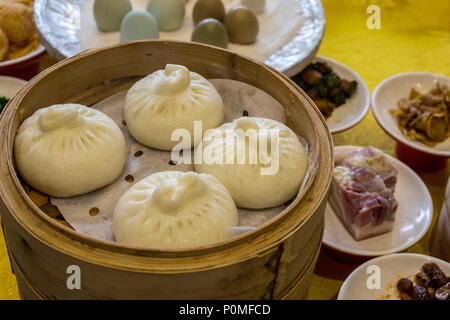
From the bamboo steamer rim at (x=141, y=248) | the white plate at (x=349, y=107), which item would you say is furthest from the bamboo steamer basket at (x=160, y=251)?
the white plate at (x=349, y=107)

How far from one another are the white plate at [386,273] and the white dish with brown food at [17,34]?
186 cm

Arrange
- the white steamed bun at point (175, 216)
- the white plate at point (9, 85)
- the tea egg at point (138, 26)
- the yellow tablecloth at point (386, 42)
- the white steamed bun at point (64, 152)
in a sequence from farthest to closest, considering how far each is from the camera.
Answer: the yellow tablecloth at point (386, 42), the white plate at point (9, 85), the tea egg at point (138, 26), the white steamed bun at point (64, 152), the white steamed bun at point (175, 216)

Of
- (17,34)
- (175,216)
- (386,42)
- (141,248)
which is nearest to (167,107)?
(175,216)

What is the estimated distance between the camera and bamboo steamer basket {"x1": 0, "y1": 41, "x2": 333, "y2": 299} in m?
1.01

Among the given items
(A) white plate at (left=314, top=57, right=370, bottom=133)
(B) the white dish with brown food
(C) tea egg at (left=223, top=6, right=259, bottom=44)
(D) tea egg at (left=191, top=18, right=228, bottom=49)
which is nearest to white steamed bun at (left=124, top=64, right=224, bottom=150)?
(D) tea egg at (left=191, top=18, right=228, bottom=49)

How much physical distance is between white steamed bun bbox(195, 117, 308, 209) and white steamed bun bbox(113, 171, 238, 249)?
125 millimetres

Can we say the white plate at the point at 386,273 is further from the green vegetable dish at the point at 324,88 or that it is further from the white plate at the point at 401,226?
the green vegetable dish at the point at 324,88

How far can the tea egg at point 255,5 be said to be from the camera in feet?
8.08

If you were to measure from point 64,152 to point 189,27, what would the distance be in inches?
50.8

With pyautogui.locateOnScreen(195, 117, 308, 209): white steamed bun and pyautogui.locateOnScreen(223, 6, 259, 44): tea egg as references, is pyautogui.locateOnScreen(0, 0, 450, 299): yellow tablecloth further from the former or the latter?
pyautogui.locateOnScreen(195, 117, 308, 209): white steamed bun

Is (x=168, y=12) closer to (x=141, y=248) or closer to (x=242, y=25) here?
(x=242, y=25)

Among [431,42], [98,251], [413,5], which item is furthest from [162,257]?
[413,5]

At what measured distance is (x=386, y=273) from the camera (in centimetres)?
170
